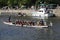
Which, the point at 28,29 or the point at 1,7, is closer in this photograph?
the point at 28,29

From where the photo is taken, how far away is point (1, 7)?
143 m

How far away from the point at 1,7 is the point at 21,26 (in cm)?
7095

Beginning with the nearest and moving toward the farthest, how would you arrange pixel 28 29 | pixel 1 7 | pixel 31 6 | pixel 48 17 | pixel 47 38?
pixel 47 38 → pixel 28 29 → pixel 48 17 → pixel 31 6 → pixel 1 7

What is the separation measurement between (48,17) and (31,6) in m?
26.0

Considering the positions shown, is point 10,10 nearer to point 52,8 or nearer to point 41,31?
point 52,8

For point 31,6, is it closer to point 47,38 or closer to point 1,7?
point 1,7

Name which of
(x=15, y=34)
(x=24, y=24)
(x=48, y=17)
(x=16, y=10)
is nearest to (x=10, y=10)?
(x=16, y=10)

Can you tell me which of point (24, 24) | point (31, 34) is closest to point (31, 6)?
point (24, 24)

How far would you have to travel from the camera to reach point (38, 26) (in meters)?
70.8

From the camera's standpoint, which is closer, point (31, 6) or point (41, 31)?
point (41, 31)

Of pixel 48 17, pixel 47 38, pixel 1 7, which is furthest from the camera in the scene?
pixel 1 7

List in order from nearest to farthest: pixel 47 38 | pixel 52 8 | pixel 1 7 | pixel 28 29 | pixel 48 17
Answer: pixel 47 38 → pixel 28 29 → pixel 48 17 → pixel 52 8 → pixel 1 7

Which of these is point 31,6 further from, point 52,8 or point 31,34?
point 31,34

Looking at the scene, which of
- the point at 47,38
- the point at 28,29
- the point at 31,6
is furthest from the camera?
the point at 31,6
